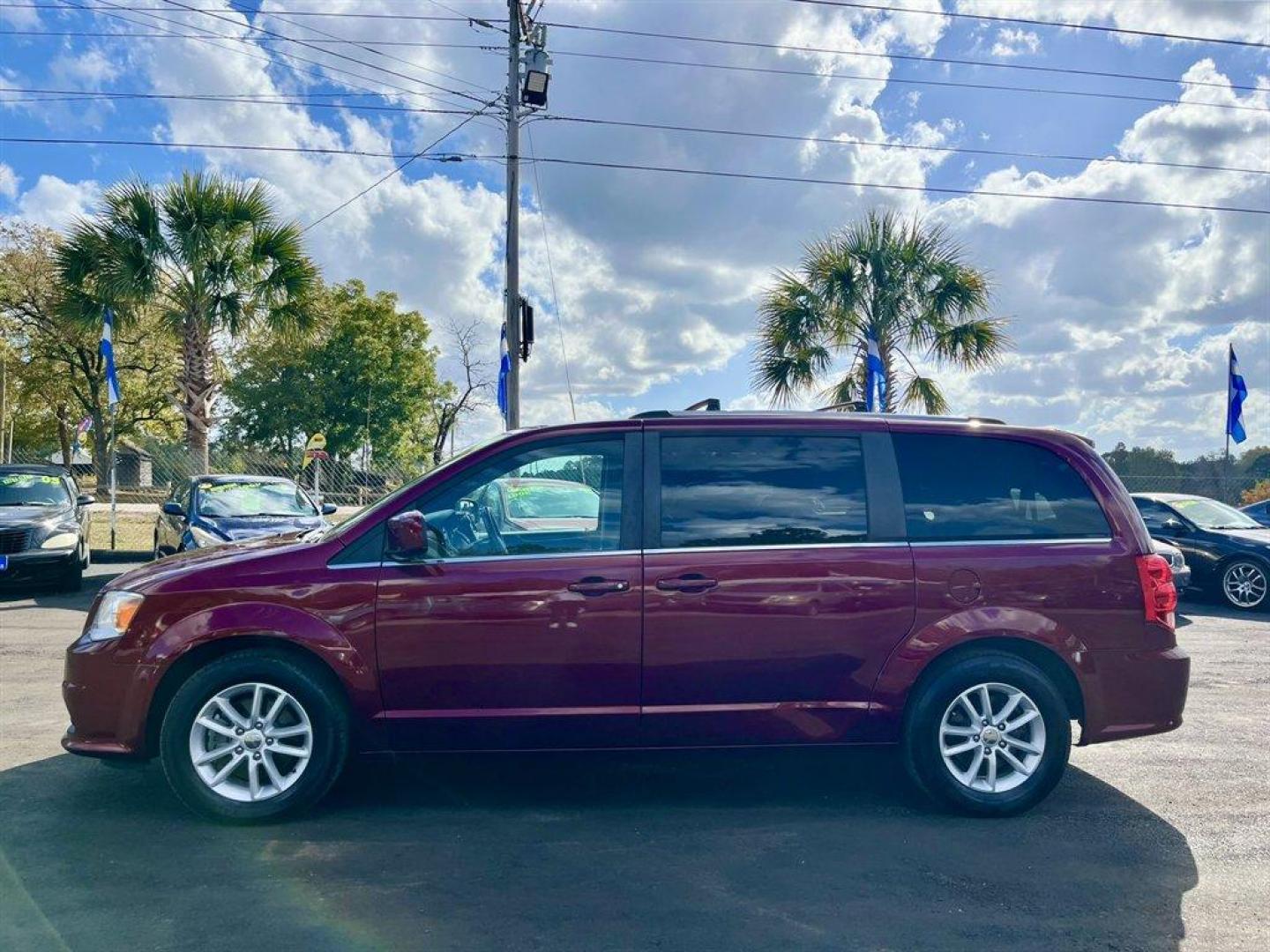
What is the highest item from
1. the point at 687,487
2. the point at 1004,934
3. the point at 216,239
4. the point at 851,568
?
the point at 216,239

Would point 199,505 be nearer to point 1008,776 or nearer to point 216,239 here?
point 216,239

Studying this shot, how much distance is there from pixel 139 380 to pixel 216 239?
30.5m

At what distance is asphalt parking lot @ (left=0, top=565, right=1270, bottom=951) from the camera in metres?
3.42

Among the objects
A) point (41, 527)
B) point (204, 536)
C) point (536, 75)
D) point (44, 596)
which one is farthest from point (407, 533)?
point (536, 75)

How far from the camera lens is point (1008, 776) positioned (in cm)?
466

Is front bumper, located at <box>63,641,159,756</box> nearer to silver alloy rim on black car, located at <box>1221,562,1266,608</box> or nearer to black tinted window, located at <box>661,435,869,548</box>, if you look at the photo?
black tinted window, located at <box>661,435,869,548</box>

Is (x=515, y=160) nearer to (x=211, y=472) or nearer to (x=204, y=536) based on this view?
(x=204, y=536)

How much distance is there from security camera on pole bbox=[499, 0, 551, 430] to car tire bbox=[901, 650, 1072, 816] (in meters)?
11.9

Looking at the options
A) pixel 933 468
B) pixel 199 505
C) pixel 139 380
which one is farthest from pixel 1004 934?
pixel 139 380

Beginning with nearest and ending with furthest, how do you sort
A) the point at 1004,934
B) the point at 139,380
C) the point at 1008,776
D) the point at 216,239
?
the point at 1004,934
the point at 1008,776
the point at 216,239
the point at 139,380

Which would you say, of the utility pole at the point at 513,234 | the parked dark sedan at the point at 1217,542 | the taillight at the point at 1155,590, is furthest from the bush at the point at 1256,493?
the taillight at the point at 1155,590

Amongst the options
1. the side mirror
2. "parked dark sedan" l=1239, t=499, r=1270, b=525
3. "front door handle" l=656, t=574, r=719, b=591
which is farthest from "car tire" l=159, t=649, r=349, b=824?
"parked dark sedan" l=1239, t=499, r=1270, b=525

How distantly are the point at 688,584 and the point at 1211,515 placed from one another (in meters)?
11.5

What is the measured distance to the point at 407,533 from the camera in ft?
14.1
